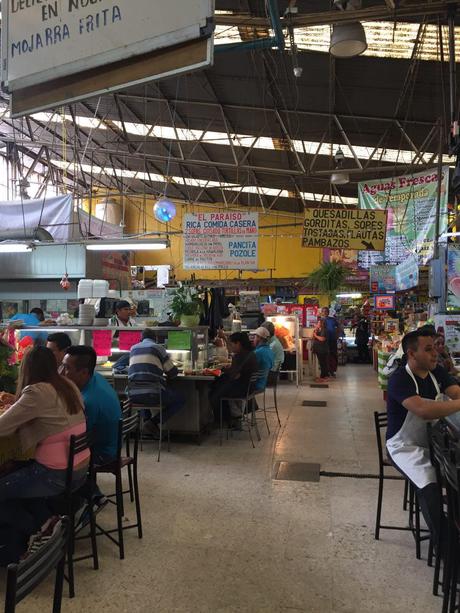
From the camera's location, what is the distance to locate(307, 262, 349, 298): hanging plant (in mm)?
15086

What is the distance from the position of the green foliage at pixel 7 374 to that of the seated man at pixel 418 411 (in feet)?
9.49

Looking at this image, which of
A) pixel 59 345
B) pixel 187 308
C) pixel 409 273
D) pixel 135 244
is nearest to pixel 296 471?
pixel 187 308

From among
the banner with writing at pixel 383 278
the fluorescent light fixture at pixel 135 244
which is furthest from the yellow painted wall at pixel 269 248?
the fluorescent light fixture at pixel 135 244

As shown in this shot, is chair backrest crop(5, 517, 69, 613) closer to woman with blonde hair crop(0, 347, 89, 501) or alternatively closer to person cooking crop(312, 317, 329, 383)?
woman with blonde hair crop(0, 347, 89, 501)

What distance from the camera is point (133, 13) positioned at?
183 centimetres

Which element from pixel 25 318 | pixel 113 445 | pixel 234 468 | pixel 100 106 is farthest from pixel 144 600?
pixel 100 106

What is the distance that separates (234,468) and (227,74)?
6576 millimetres

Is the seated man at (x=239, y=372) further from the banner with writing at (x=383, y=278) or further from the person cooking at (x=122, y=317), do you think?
the banner with writing at (x=383, y=278)

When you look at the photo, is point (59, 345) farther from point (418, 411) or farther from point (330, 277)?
point (330, 277)

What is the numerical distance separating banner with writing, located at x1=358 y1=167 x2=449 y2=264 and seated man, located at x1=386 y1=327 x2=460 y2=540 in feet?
17.1

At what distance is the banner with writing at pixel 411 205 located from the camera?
8.28 metres

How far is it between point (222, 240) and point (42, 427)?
253 inches

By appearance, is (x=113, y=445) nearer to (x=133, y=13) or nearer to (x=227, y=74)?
(x=133, y=13)

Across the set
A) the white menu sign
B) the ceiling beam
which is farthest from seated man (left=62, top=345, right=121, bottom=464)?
the white menu sign
